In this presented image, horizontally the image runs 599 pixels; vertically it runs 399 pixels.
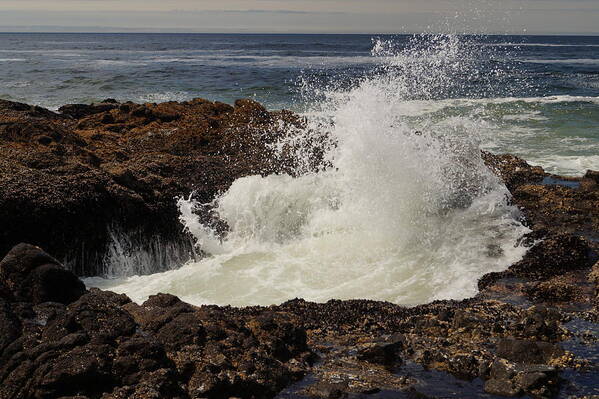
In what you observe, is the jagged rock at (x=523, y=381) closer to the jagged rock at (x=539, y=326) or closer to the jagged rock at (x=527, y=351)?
the jagged rock at (x=527, y=351)

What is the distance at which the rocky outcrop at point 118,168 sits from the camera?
8.55 meters

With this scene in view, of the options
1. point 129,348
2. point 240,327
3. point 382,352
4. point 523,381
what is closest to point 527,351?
point 523,381

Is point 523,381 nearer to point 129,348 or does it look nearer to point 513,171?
point 129,348

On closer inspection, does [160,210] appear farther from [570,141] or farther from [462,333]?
[570,141]

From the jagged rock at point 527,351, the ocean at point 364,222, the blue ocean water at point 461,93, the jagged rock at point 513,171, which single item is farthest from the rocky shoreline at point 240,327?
the blue ocean water at point 461,93

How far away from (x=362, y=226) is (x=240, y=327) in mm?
4769

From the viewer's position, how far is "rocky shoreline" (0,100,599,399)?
14.9ft

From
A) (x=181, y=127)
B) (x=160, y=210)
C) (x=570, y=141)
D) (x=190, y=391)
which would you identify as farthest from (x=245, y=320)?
(x=570, y=141)

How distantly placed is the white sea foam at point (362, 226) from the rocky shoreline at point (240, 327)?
2.10 feet

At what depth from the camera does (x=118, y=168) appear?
10062 mm

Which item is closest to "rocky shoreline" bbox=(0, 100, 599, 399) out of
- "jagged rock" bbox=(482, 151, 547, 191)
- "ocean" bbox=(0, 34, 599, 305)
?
"ocean" bbox=(0, 34, 599, 305)

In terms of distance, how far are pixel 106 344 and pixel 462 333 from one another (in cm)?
338

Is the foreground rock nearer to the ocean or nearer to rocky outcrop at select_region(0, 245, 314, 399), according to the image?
rocky outcrop at select_region(0, 245, 314, 399)

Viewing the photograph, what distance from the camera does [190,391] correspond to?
450 cm
